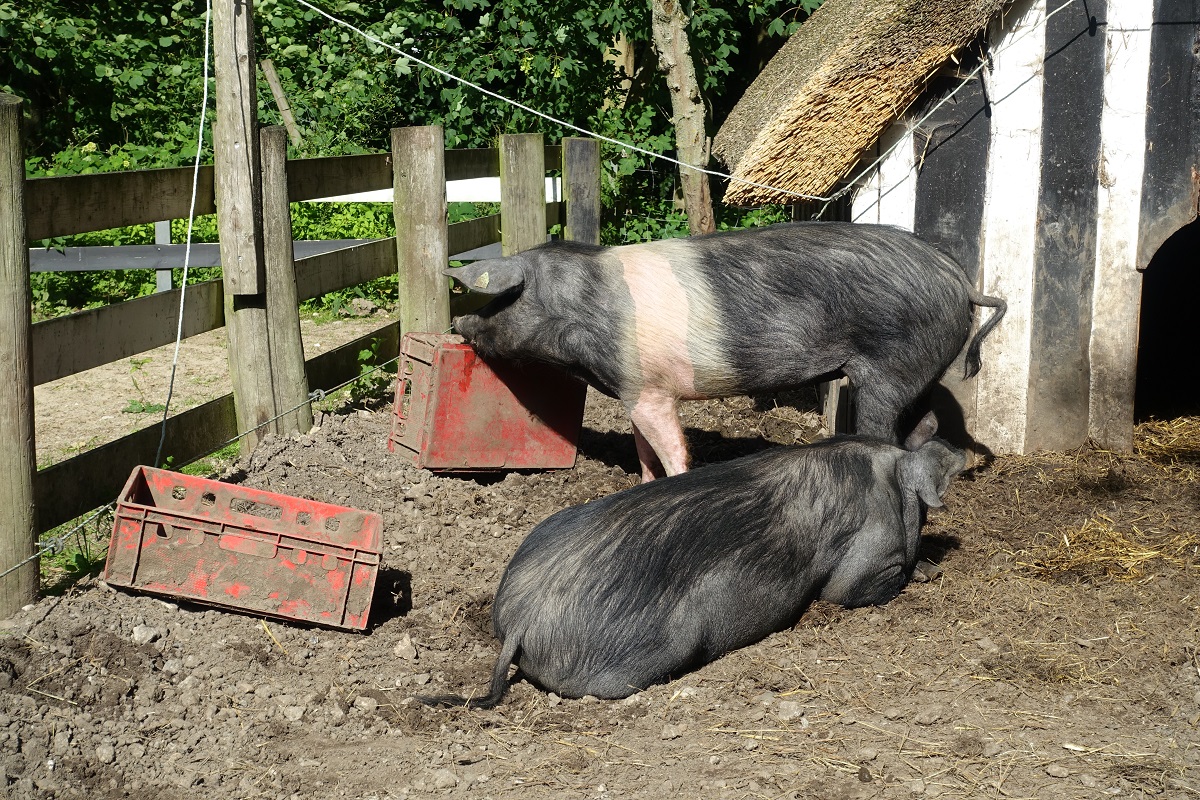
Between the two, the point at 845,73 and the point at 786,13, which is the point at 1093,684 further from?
the point at 786,13

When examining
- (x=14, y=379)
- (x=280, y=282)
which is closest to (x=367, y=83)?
(x=280, y=282)

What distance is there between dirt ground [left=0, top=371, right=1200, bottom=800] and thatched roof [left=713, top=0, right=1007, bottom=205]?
1.97m

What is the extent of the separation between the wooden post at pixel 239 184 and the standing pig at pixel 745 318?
0.92 metres

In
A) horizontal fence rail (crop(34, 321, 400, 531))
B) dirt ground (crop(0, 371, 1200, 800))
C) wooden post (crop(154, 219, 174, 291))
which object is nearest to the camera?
dirt ground (crop(0, 371, 1200, 800))

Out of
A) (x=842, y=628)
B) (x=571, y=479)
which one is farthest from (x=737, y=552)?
(x=571, y=479)

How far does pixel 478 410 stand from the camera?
5508mm

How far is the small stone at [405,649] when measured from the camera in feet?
12.8

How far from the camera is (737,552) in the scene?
3844 mm

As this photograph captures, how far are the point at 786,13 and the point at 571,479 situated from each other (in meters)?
7.00

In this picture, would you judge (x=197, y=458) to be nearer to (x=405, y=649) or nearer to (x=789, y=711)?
(x=405, y=649)

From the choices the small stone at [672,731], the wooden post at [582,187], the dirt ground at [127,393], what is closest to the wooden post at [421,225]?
the dirt ground at [127,393]

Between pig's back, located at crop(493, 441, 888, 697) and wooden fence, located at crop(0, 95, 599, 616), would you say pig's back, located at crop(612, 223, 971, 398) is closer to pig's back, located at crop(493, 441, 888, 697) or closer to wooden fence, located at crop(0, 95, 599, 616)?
pig's back, located at crop(493, 441, 888, 697)

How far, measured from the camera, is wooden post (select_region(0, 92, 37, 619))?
3.59m

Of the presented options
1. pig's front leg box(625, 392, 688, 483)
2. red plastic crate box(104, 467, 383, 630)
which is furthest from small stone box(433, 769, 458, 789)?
pig's front leg box(625, 392, 688, 483)
